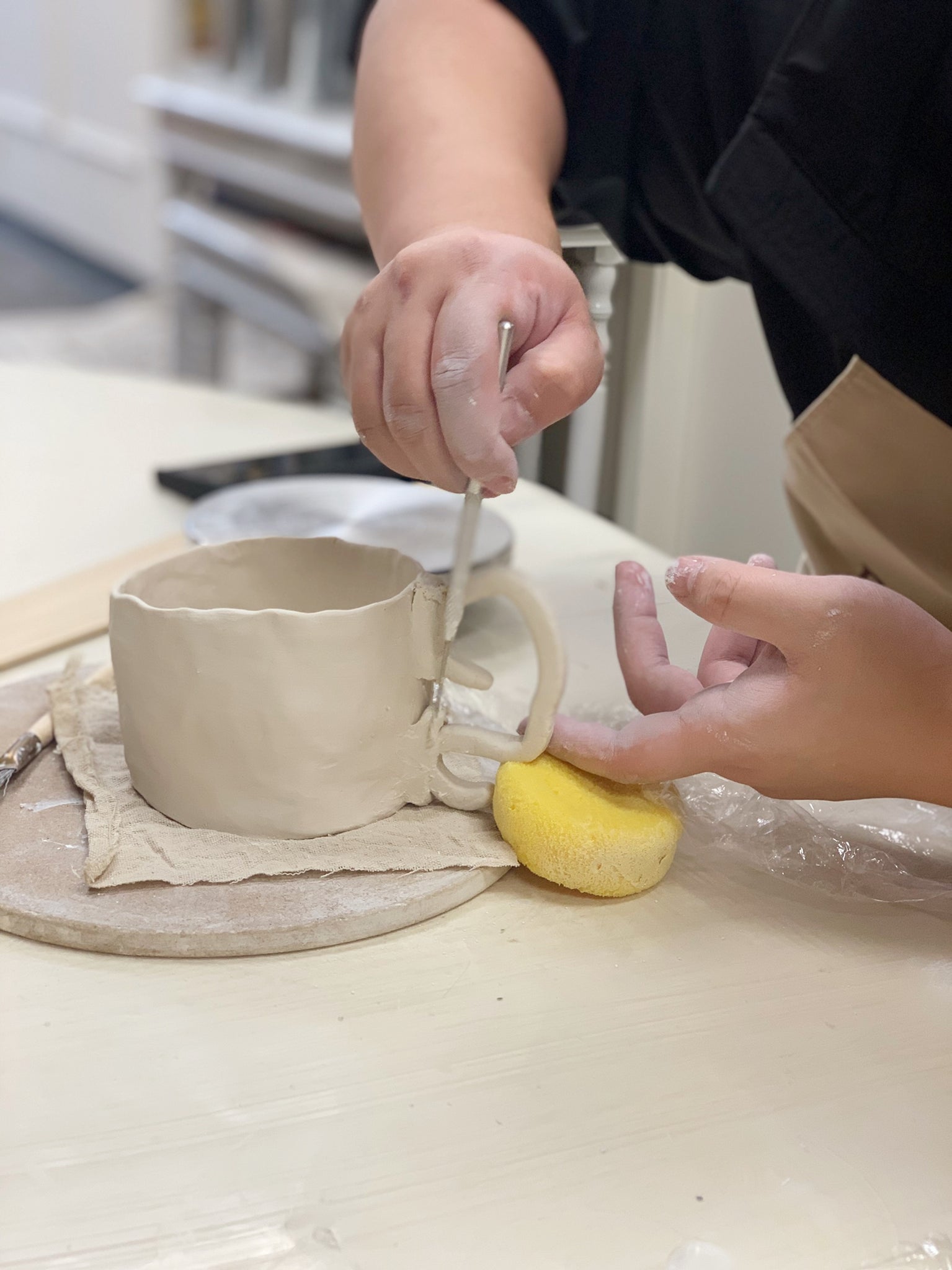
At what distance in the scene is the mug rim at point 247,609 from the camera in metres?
0.41

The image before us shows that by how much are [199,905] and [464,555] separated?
6.3 inches

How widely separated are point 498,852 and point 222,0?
2289 millimetres

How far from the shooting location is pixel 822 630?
0.41 m

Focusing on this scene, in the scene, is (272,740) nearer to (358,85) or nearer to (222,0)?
(358,85)

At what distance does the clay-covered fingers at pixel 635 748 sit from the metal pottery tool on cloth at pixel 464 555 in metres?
0.05

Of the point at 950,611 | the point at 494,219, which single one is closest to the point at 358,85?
the point at 494,219

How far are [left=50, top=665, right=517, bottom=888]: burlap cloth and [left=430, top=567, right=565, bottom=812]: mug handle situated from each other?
12mm

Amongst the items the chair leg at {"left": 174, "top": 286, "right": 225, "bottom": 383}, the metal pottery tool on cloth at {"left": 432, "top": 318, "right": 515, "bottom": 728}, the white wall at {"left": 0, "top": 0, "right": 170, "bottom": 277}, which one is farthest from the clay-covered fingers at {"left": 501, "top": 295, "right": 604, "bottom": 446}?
the white wall at {"left": 0, "top": 0, "right": 170, "bottom": 277}

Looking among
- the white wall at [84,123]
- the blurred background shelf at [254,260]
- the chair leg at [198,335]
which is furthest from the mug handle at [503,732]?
the white wall at [84,123]

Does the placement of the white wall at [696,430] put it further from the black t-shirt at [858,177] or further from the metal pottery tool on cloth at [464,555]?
the metal pottery tool on cloth at [464,555]

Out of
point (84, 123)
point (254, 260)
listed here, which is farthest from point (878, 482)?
point (84, 123)

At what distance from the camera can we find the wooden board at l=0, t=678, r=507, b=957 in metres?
0.40

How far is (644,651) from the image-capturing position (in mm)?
485

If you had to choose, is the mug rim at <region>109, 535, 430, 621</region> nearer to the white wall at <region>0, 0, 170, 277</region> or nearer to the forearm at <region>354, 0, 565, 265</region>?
the forearm at <region>354, 0, 565, 265</region>
